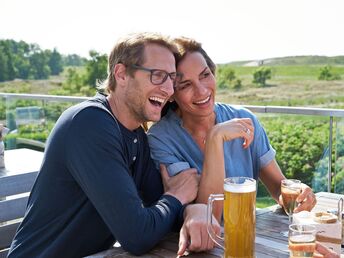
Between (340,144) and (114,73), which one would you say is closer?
(114,73)

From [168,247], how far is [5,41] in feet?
67.8

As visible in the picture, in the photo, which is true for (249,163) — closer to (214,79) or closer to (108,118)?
(214,79)

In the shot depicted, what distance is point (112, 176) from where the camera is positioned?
1.76 metres

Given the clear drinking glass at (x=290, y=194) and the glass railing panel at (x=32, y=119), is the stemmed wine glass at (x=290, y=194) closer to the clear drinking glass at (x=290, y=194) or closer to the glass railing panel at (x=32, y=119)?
the clear drinking glass at (x=290, y=194)

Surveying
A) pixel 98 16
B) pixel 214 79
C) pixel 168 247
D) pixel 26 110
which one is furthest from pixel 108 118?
pixel 98 16

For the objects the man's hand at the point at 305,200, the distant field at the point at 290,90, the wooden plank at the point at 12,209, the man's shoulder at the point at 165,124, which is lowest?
the distant field at the point at 290,90

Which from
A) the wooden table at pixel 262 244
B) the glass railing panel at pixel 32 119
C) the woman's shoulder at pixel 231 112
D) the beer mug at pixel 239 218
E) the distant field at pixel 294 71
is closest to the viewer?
the beer mug at pixel 239 218

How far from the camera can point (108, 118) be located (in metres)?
1.92

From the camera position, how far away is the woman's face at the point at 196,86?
7.88ft

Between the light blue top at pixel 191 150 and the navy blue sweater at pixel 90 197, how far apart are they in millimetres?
234

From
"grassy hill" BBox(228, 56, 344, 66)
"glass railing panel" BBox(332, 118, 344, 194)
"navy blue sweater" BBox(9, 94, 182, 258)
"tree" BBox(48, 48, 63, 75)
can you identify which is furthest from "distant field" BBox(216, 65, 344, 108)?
"navy blue sweater" BBox(9, 94, 182, 258)

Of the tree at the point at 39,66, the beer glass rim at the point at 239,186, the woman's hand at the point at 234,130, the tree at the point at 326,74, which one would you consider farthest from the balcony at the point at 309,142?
the tree at the point at 326,74

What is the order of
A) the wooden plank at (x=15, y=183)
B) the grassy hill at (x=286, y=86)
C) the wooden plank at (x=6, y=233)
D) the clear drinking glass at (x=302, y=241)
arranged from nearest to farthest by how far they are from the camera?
the clear drinking glass at (x=302, y=241) → the wooden plank at (x=6, y=233) → the wooden plank at (x=15, y=183) → the grassy hill at (x=286, y=86)

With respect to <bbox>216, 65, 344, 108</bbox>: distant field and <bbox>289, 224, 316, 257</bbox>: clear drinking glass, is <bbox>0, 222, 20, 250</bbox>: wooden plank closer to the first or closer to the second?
<bbox>289, 224, 316, 257</bbox>: clear drinking glass
